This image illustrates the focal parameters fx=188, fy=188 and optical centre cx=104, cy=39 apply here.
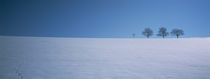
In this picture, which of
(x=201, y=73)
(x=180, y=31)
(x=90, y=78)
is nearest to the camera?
(x=90, y=78)

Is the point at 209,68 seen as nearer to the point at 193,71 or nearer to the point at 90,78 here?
the point at 193,71

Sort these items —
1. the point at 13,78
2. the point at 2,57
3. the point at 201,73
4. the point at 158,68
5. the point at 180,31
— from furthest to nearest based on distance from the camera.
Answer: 1. the point at 180,31
2. the point at 2,57
3. the point at 158,68
4. the point at 201,73
5. the point at 13,78

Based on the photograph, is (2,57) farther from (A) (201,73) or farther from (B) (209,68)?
(B) (209,68)

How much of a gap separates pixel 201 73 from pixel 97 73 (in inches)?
139

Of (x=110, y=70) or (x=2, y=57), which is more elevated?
(x=2, y=57)

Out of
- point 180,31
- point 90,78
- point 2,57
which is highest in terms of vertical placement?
point 180,31

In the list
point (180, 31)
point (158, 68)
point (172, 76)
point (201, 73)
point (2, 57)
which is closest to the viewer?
point (172, 76)

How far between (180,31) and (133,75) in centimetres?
4194

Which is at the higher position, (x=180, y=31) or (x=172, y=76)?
(x=180, y=31)

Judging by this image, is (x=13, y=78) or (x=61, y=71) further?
(x=61, y=71)

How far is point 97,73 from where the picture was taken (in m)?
6.00

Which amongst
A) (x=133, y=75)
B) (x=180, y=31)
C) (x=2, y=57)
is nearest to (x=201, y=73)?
(x=133, y=75)

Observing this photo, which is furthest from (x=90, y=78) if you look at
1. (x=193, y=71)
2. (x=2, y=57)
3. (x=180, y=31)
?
(x=180, y=31)

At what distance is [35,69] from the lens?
6.20 m
